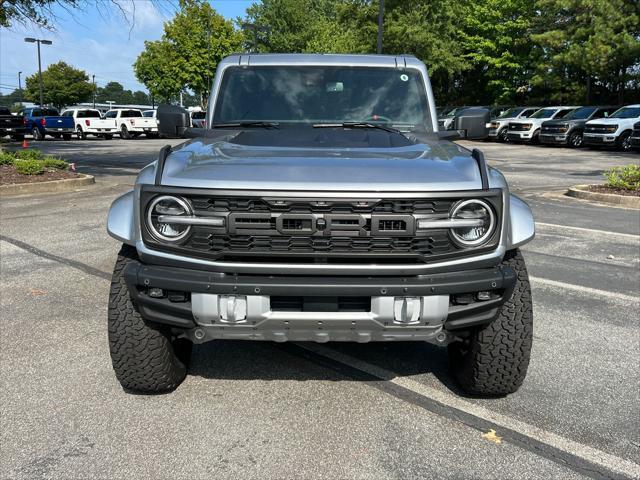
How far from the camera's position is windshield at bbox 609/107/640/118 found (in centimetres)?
2361

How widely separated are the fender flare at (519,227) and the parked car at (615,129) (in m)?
23.1

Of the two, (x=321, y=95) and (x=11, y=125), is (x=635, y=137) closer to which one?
(x=321, y=95)

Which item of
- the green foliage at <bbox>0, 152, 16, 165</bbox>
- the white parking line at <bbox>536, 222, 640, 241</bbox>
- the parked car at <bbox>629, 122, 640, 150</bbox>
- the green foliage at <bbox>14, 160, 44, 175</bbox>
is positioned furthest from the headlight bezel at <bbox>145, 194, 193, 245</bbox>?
the parked car at <bbox>629, 122, 640, 150</bbox>

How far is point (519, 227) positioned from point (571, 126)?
25.7m

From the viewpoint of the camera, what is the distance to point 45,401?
3.21 metres

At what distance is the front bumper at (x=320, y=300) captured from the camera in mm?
2596

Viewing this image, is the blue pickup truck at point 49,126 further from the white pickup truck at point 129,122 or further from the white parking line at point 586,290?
the white parking line at point 586,290

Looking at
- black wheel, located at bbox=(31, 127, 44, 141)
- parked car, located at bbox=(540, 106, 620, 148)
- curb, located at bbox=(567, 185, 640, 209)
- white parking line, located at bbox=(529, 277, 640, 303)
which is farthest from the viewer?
black wheel, located at bbox=(31, 127, 44, 141)

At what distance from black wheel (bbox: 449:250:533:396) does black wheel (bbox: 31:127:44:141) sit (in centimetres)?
3497

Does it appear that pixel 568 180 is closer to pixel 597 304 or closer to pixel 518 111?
pixel 597 304

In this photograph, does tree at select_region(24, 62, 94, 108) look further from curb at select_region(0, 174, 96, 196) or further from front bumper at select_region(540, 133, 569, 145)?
curb at select_region(0, 174, 96, 196)

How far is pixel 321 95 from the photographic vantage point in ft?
13.9

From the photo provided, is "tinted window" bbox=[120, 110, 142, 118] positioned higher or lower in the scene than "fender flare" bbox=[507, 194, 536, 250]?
higher

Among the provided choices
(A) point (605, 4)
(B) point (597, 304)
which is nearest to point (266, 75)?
(B) point (597, 304)
